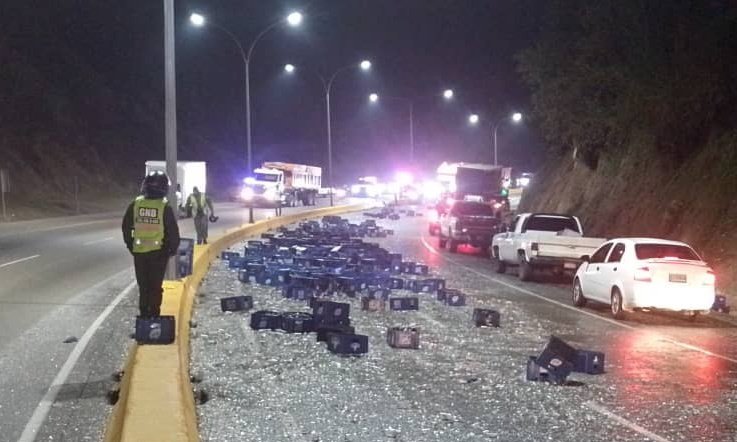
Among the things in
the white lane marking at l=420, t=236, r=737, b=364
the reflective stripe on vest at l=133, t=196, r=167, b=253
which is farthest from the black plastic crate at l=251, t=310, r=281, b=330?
the white lane marking at l=420, t=236, r=737, b=364

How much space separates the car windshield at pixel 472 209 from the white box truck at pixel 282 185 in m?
22.1

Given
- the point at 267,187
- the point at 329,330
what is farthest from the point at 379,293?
the point at 267,187

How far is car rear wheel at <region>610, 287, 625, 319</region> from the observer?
1515 cm

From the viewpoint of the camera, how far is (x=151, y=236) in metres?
10.0

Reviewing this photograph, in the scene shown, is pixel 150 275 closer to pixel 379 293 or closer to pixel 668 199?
pixel 379 293

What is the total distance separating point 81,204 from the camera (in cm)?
5553

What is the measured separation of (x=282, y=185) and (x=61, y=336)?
47154mm

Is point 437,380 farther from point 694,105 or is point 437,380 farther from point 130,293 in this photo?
point 694,105

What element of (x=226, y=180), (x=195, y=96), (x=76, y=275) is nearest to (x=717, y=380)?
(x=76, y=275)

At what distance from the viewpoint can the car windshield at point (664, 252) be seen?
15508 millimetres

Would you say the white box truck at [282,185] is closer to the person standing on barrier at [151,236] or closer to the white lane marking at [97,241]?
the white lane marking at [97,241]

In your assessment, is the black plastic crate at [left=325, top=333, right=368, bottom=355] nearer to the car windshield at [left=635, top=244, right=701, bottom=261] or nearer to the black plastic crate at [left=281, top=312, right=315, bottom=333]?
the black plastic crate at [left=281, top=312, right=315, bottom=333]

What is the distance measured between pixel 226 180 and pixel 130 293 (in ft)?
244

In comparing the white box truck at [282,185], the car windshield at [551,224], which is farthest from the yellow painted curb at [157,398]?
the white box truck at [282,185]
